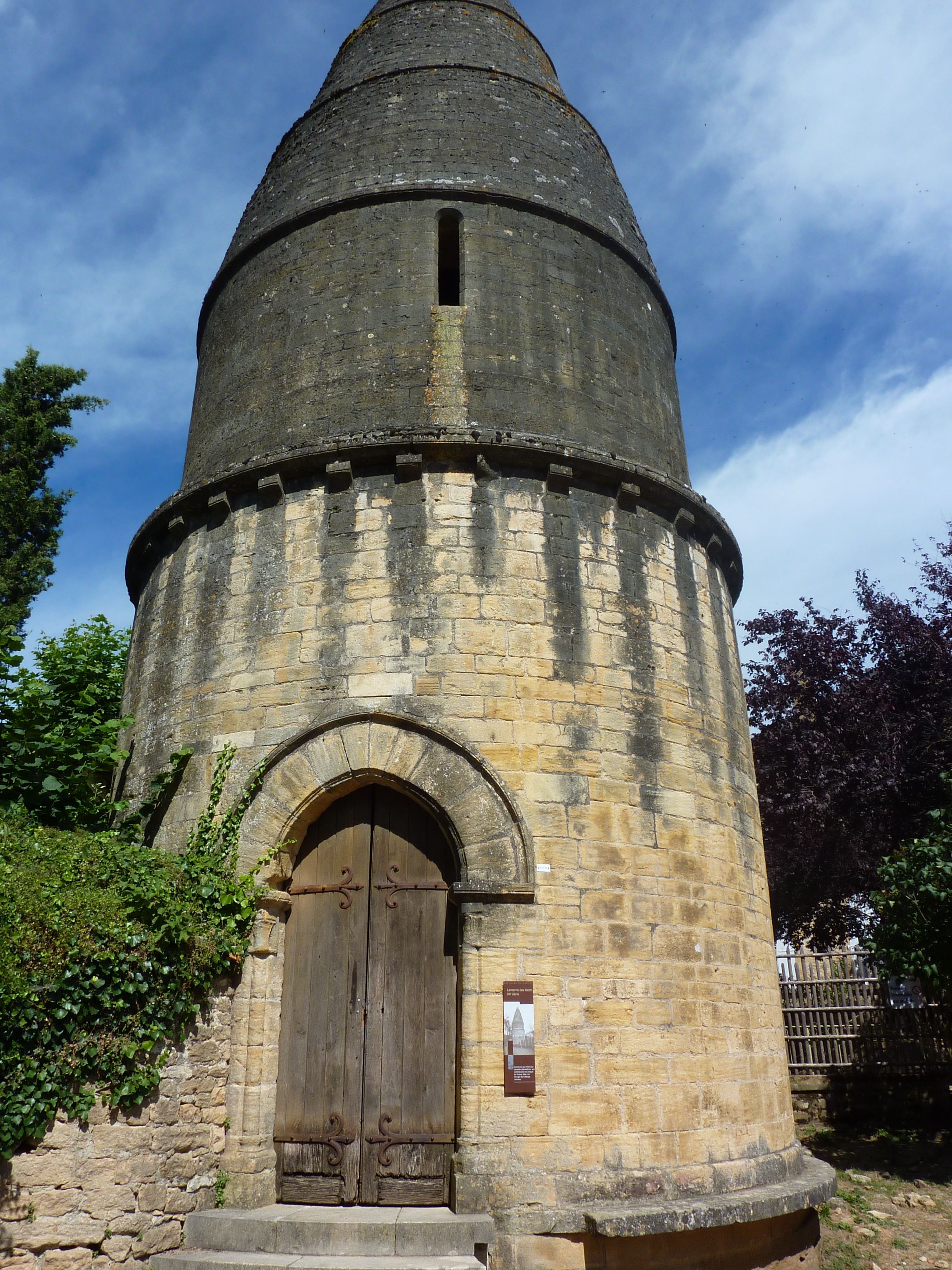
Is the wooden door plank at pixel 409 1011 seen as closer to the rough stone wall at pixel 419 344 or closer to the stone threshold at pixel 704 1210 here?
the stone threshold at pixel 704 1210

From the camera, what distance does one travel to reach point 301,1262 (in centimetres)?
519

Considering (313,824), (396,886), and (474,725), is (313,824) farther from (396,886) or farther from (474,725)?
(474,725)

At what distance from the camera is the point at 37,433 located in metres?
15.0

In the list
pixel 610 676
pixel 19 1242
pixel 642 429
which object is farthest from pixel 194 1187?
pixel 642 429

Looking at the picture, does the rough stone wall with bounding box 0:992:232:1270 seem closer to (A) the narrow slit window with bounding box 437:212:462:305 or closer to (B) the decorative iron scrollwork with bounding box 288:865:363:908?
(B) the decorative iron scrollwork with bounding box 288:865:363:908

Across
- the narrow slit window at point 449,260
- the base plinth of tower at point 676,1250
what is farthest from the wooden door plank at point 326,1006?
the narrow slit window at point 449,260

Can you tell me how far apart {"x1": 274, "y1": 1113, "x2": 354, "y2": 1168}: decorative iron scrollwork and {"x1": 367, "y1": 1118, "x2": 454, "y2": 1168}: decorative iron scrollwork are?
0.58 ft

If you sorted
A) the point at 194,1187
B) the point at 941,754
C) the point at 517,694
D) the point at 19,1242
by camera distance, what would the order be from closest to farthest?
the point at 19,1242
the point at 194,1187
the point at 517,694
the point at 941,754

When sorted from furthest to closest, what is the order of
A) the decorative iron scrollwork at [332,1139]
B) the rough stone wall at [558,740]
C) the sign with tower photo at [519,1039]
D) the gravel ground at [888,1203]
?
the gravel ground at [888,1203]
the decorative iron scrollwork at [332,1139]
the rough stone wall at [558,740]
the sign with tower photo at [519,1039]

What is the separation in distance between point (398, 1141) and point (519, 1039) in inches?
41.4

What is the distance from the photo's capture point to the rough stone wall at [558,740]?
5.92m

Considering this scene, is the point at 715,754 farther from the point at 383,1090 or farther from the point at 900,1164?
the point at 900,1164

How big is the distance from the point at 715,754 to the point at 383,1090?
11.3 ft

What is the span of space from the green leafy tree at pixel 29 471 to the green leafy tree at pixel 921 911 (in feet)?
39.9
